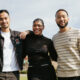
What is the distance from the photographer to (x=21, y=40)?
696 centimetres

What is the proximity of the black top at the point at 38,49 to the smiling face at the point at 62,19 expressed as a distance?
603mm

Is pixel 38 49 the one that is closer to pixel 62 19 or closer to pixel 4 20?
pixel 62 19

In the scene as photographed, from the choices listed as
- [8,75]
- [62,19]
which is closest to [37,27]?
[62,19]

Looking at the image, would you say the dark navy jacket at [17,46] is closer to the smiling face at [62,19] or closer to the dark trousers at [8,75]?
the dark trousers at [8,75]

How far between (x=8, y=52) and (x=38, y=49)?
76cm

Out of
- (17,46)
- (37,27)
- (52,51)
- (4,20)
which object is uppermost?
(4,20)

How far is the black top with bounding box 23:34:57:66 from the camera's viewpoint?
6813mm

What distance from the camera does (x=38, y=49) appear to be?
6832 mm

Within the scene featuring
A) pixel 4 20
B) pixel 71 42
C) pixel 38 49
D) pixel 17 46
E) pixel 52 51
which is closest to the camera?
pixel 71 42

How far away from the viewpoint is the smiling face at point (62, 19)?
6621 millimetres

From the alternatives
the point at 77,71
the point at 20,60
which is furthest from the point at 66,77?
the point at 20,60

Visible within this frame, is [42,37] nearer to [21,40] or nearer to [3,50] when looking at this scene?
[21,40]

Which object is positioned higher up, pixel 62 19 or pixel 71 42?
pixel 62 19

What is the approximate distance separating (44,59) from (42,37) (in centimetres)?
54
